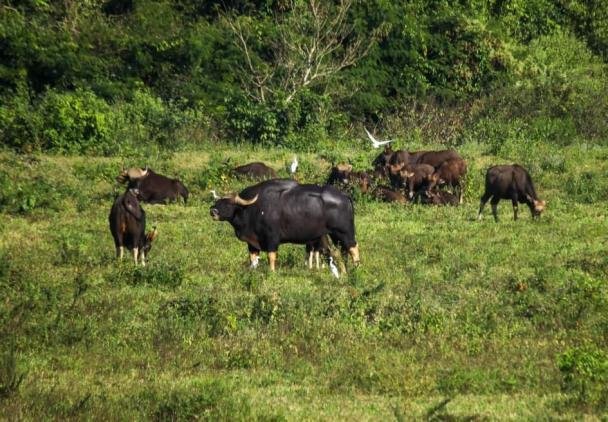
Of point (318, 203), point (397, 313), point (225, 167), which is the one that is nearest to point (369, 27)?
point (225, 167)

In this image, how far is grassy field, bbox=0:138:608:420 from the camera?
9.38 m

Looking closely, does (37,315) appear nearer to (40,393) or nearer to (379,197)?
(40,393)

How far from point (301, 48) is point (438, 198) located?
422 inches

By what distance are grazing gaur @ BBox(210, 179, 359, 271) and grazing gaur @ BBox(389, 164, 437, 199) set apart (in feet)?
26.5

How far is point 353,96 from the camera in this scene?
33375 mm

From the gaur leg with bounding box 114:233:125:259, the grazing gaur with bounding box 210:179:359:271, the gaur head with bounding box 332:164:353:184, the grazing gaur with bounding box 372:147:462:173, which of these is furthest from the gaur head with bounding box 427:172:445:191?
the gaur leg with bounding box 114:233:125:259

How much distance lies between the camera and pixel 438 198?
923 inches

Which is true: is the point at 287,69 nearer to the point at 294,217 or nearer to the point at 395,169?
the point at 395,169

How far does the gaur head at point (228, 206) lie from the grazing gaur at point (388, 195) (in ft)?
23.8

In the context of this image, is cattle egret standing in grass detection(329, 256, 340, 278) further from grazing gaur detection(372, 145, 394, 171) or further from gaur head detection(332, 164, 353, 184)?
grazing gaur detection(372, 145, 394, 171)

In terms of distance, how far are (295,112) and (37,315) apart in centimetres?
1676

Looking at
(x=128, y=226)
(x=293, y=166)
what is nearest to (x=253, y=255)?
(x=128, y=226)

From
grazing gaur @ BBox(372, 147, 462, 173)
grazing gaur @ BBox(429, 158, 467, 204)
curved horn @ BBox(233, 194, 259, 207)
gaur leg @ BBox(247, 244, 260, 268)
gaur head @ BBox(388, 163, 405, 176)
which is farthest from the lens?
grazing gaur @ BBox(372, 147, 462, 173)

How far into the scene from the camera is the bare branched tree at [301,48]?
31938mm
